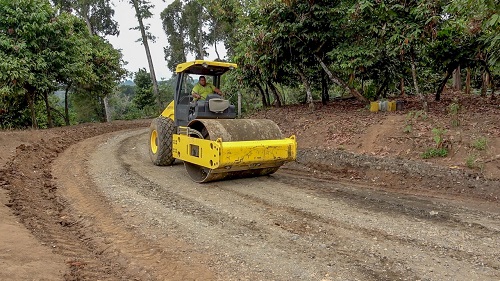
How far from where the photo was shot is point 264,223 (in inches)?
196

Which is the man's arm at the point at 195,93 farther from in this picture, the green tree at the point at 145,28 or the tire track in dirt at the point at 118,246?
the green tree at the point at 145,28

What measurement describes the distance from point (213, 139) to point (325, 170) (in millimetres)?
2979

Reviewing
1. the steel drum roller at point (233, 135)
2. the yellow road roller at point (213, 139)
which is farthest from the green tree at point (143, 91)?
the steel drum roller at point (233, 135)

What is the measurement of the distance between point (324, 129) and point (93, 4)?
94.9 feet

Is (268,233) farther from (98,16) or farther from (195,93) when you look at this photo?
(98,16)

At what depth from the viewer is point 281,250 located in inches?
162

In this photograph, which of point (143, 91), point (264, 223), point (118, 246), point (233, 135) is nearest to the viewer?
point (118, 246)

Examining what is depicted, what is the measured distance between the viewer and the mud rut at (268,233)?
3680 mm

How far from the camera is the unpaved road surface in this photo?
12.1 feet

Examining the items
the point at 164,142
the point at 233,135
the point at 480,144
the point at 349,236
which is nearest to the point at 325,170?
the point at 233,135

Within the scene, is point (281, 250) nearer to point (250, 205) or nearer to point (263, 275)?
point (263, 275)

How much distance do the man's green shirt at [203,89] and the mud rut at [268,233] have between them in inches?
87.1

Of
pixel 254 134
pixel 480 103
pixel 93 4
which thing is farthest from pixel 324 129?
pixel 93 4

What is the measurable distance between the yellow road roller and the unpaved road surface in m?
0.39
